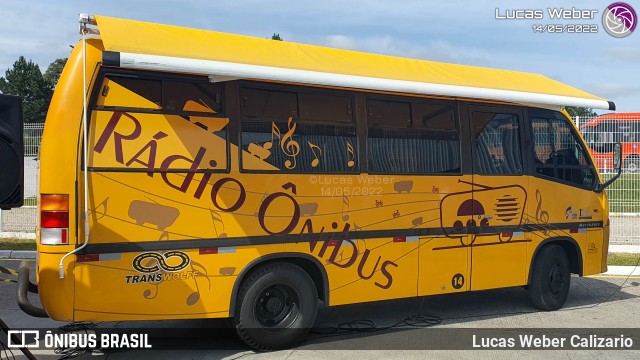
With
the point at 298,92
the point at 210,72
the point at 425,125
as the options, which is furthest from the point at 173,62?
the point at 425,125

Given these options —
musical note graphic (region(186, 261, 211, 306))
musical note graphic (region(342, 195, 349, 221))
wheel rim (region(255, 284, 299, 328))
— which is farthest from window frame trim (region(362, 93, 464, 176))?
musical note graphic (region(186, 261, 211, 306))

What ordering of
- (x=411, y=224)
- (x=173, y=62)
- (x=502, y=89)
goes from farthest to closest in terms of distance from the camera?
(x=502, y=89) < (x=411, y=224) < (x=173, y=62)

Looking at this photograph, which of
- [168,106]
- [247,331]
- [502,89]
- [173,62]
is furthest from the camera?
[502,89]

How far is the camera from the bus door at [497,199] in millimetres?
7176

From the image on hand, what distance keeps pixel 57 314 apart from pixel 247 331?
1771 mm

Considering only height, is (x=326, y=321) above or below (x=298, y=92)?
below

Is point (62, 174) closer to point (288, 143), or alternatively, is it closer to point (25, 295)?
point (25, 295)

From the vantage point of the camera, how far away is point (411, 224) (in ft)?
21.8

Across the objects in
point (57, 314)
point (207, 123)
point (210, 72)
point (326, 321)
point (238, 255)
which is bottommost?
point (326, 321)

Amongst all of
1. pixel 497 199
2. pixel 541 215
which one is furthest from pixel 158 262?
pixel 541 215

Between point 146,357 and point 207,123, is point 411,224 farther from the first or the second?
point 146,357

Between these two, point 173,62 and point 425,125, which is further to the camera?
point 425,125

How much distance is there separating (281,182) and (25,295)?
2.54 metres

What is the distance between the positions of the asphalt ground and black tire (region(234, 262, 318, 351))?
176 millimetres
